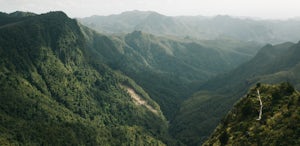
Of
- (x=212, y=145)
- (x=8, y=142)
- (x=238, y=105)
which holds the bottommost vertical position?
(x=8, y=142)

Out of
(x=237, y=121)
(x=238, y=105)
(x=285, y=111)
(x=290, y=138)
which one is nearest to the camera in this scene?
(x=290, y=138)

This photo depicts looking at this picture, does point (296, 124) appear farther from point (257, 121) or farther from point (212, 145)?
point (212, 145)

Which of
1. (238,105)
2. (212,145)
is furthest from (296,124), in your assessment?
(238,105)

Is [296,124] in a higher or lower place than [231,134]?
higher

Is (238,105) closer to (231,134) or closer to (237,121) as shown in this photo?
(237,121)

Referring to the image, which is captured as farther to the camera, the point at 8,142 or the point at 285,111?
the point at 8,142

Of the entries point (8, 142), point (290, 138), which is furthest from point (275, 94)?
point (8, 142)

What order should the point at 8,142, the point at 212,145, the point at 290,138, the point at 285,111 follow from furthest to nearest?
the point at 8,142 < the point at 212,145 < the point at 285,111 < the point at 290,138
